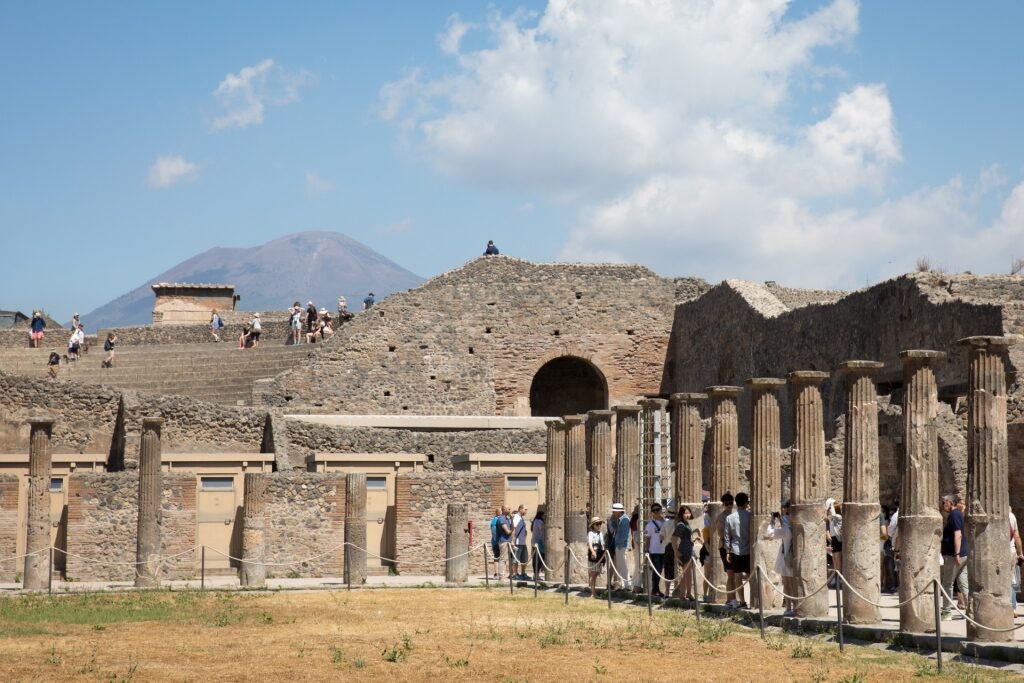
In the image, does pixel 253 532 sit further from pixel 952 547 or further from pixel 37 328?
pixel 37 328

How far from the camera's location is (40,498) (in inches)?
1088

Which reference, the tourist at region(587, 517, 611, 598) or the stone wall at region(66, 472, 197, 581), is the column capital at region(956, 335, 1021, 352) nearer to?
the tourist at region(587, 517, 611, 598)

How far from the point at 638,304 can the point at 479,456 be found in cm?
1435

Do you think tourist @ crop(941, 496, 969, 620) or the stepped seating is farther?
the stepped seating

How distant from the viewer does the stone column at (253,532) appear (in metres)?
27.7

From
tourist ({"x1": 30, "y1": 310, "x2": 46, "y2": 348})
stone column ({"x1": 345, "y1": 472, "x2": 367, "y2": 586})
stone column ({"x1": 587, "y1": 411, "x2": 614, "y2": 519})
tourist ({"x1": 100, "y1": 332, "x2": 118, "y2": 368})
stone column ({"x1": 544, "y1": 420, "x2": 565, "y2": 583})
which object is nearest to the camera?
stone column ({"x1": 345, "y1": 472, "x2": 367, "y2": 586})

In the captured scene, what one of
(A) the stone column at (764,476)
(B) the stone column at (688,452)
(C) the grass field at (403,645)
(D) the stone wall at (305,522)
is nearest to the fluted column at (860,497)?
(C) the grass field at (403,645)

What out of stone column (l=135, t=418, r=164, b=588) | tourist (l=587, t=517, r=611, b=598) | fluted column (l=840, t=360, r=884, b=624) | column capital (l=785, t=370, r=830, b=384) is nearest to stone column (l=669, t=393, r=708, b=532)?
tourist (l=587, t=517, r=611, b=598)

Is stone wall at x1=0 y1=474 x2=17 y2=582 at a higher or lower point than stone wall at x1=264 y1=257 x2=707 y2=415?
lower

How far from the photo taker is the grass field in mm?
15094

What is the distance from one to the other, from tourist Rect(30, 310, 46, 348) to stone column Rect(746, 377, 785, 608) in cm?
3214

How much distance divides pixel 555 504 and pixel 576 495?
1.19 m

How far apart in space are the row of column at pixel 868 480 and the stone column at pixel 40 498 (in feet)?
34.1

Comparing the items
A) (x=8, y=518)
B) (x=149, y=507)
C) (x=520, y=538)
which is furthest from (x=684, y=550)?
(x=8, y=518)
